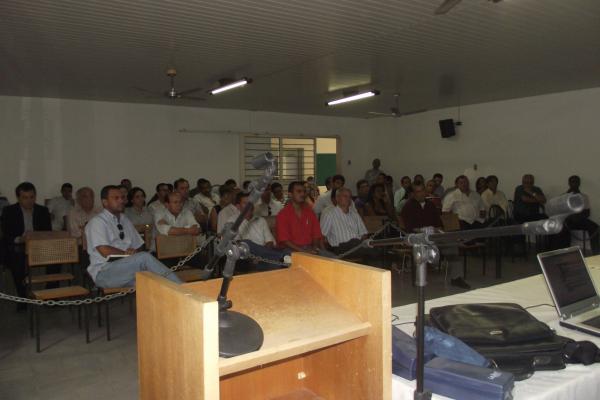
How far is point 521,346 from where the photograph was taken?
1735 millimetres

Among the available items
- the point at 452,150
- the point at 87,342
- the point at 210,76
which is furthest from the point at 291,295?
the point at 452,150

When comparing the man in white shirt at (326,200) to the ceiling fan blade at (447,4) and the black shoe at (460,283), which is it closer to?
the black shoe at (460,283)

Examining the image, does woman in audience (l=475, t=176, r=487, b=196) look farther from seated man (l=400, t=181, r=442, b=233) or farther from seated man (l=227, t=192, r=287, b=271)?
seated man (l=227, t=192, r=287, b=271)

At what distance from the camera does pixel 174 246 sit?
186 inches

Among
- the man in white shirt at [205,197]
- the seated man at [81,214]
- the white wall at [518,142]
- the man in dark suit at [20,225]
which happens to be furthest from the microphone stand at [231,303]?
the white wall at [518,142]

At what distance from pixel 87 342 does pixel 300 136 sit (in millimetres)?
8625

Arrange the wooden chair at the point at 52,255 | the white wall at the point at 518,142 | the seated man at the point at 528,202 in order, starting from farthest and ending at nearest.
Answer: the white wall at the point at 518,142 < the seated man at the point at 528,202 < the wooden chair at the point at 52,255

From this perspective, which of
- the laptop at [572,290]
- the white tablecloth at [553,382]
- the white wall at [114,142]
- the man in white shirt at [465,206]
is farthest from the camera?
the white wall at [114,142]

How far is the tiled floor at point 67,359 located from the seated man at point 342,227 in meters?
0.86

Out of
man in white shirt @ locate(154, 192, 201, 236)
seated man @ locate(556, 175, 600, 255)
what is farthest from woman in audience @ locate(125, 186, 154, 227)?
seated man @ locate(556, 175, 600, 255)

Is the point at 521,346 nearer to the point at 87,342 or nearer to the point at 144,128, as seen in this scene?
the point at 87,342

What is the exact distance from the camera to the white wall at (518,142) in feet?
28.1

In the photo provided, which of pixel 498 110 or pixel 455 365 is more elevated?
pixel 498 110

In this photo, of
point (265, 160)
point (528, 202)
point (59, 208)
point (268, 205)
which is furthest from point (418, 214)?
point (59, 208)
